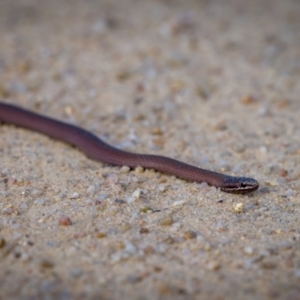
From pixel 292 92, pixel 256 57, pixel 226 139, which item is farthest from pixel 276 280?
pixel 256 57

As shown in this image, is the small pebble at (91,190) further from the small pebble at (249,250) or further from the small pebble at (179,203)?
the small pebble at (249,250)

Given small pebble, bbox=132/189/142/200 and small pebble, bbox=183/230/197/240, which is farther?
small pebble, bbox=132/189/142/200

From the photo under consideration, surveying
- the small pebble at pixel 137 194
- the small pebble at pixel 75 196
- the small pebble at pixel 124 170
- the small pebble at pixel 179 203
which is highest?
the small pebble at pixel 124 170

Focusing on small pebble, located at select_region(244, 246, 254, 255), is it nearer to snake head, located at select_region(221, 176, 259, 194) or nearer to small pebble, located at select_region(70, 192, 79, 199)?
snake head, located at select_region(221, 176, 259, 194)

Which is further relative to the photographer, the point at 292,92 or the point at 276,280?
the point at 292,92

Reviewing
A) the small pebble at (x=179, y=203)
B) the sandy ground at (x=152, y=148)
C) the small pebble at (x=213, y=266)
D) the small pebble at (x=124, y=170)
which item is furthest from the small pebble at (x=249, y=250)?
the small pebble at (x=124, y=170)

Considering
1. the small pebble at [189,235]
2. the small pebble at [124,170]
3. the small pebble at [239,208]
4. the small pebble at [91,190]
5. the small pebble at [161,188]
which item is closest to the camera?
the small pebble at [189,235]

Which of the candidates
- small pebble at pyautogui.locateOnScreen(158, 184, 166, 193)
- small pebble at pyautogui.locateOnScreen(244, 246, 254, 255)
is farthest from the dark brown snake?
small pebble at pyautogui.locateOnScreen(244, 246, 254, 255)

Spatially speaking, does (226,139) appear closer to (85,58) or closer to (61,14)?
(85,58)
